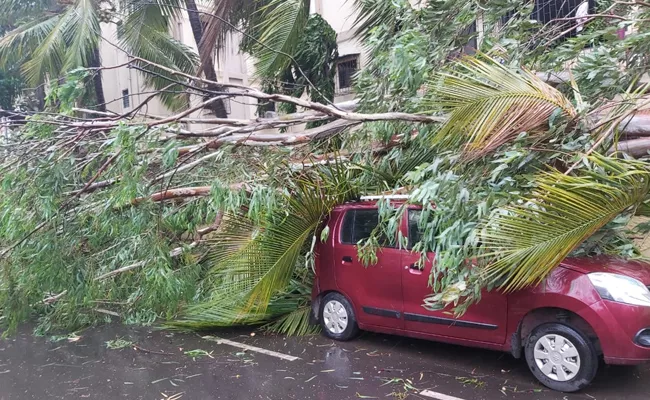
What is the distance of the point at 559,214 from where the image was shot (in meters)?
4.17

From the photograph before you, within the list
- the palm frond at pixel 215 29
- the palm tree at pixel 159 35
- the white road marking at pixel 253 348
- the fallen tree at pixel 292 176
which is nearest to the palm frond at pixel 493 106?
the fallen tree at pixel 292 176

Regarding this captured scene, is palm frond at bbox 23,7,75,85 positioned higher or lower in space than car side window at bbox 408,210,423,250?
higher

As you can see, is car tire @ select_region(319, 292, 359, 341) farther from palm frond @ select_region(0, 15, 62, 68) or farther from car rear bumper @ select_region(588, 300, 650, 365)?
palm frond @ select_region(0, 15, 62, 68)

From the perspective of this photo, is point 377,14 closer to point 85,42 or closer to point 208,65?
point 208,65

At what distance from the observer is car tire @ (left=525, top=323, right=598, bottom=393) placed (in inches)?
185

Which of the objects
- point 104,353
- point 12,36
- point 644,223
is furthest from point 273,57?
point 12,36

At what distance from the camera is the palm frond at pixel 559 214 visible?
4055 millimetres

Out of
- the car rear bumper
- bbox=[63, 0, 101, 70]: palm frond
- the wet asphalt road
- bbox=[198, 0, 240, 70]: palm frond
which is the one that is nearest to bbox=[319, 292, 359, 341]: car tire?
Answer: the wet asphalt road

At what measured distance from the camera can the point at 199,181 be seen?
740 centimetres

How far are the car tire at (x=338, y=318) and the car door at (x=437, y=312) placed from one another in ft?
2.67

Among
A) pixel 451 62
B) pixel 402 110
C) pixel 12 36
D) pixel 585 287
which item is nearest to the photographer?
pixel 585 287

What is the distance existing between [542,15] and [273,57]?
4.50m

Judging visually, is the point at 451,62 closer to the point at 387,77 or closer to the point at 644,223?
the point at 387,77

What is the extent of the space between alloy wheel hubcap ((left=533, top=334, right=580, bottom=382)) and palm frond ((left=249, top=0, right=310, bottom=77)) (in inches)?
243
